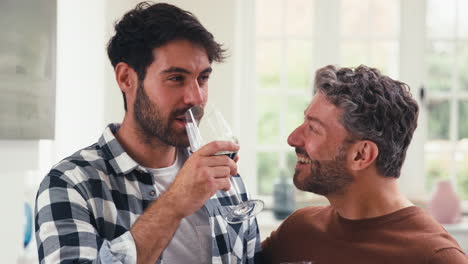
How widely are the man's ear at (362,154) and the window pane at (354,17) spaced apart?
266 centimetres

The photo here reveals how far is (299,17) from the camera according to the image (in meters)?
4.57

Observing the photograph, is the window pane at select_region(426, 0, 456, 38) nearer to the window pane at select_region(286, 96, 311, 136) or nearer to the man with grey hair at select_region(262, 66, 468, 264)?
the window pane at select_region(286, 96, 311, 136)

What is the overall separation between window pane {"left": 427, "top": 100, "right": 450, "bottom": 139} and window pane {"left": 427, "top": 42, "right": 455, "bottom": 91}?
11 centimetres

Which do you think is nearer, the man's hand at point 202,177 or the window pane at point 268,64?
the man's hand at point 202,177

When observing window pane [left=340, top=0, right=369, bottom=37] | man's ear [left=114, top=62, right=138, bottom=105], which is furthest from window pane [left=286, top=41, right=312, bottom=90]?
man's ear [left=114, top=62, right=138, bottom=105]

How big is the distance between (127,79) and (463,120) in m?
3.08

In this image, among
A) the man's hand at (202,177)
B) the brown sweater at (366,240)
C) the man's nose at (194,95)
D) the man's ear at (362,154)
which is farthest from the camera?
the man's ear at (362,154)

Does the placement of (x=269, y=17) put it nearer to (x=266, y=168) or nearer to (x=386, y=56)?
(x=386, y=56)

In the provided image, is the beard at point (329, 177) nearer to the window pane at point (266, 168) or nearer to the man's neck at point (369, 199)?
the man's neck at point (369, 199)

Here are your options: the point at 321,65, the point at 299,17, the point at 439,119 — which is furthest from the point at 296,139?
the point at 439,119

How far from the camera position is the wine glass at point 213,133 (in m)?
1.74

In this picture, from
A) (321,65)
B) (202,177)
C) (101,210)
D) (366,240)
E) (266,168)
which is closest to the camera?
(202,177)

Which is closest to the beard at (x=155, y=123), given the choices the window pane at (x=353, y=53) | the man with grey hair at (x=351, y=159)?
the man with grey hair at (x=351, y=159)

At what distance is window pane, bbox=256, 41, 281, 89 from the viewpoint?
4574mm
